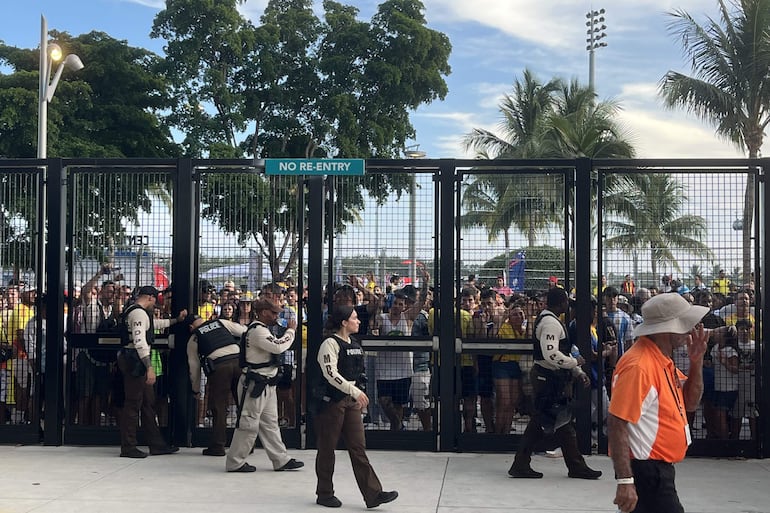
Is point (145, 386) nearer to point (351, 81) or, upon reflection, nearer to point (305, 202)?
point (305, 202)

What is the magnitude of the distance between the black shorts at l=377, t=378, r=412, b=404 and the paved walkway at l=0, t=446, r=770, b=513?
59cm

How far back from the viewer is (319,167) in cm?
961

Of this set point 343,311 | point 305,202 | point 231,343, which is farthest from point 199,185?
point 343,311

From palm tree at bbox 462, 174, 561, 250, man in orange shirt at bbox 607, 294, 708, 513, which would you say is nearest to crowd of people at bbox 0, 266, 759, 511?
palm tree at bbox 462, 174, 561, 250

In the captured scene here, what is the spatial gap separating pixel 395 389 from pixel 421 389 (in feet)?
0.94

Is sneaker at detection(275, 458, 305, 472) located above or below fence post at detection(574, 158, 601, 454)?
below

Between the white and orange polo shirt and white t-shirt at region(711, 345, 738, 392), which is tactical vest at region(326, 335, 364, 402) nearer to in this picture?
the white and orange polo shirt

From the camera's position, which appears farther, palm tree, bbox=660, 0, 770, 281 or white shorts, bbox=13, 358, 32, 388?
palm tree, bbox=660, 0, 770, 281

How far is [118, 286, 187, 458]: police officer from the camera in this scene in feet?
30.1

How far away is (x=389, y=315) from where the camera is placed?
31.2 ft

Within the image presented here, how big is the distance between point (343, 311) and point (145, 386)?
3.18 m

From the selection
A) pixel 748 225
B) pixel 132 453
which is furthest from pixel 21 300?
pixel 748 225

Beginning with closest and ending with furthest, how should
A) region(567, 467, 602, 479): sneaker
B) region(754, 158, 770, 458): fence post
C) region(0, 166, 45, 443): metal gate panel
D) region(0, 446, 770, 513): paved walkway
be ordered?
region(0, 446, 770, 513): paved walkway
region(567, 467, 602, 479): sneaker
region(754, 158, 770, 458): fence post
region(0, 166, 45, 443): metal gate panel

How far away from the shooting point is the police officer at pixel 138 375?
9.18m
